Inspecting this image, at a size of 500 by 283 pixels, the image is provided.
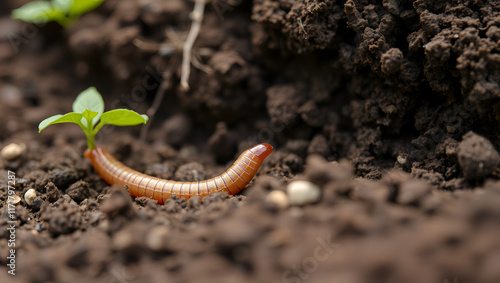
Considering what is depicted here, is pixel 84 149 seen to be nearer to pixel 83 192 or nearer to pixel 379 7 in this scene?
pixel 83 192

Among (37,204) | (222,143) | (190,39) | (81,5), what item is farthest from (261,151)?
(81,5)

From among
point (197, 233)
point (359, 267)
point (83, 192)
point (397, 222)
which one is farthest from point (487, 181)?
point (83, 192)

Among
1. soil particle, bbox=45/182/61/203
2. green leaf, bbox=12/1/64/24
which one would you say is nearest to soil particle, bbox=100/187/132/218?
soil particle, bbox=45/182/61/203

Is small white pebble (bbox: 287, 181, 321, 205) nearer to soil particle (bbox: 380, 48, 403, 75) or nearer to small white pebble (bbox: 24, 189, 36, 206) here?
soil particle (bbox: 380, 48, 403, 75)

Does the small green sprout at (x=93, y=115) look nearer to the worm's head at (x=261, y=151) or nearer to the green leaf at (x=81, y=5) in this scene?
the worm's head at (x=261, y=151)

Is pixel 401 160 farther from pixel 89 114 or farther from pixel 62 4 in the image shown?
pixel 62 4

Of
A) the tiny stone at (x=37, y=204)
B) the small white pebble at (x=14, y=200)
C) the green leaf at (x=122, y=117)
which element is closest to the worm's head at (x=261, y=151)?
the green leaf at (x=122, y=117)
